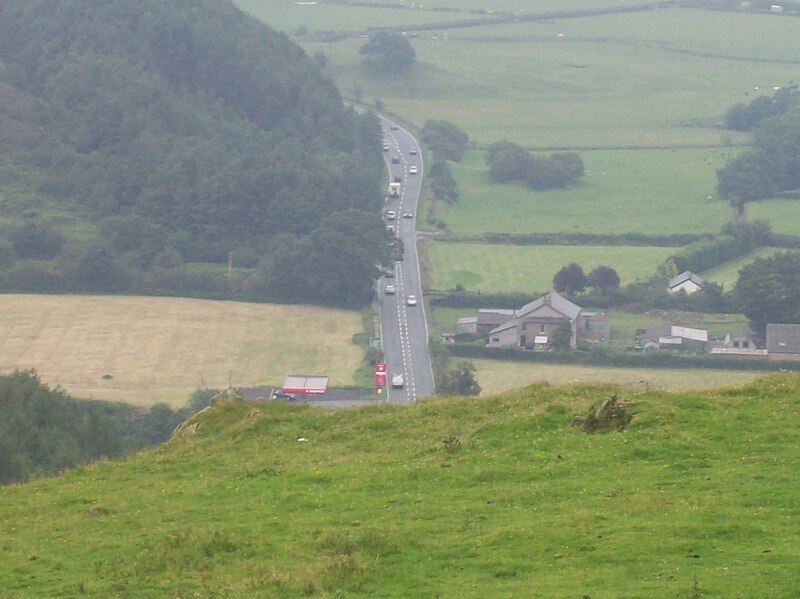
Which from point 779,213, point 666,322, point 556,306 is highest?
point 779,213

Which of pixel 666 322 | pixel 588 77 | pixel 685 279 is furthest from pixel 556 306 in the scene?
pixel 588 77

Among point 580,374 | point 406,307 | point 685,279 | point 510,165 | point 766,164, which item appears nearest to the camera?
point 580,374

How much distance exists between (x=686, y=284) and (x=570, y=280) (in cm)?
574

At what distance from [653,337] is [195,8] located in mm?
58821

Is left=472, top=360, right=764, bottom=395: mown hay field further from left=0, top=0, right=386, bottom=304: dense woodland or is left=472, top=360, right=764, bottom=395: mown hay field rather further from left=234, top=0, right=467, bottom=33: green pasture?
left=234, top=0, right=467, bottom=33: green pasture

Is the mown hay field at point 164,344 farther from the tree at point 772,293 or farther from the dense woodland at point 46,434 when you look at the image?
the tree at point 772,293

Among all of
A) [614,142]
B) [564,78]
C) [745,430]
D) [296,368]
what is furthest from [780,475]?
[564,78]

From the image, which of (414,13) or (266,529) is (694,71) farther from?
(266,529)

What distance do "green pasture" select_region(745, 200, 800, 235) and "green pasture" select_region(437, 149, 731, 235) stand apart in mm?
1715

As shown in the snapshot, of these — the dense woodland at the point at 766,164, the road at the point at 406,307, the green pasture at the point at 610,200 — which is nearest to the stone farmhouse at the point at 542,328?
the road at the point at 406,307

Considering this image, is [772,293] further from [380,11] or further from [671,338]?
[380,11]

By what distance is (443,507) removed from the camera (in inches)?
768

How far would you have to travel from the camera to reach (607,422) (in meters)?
22.7

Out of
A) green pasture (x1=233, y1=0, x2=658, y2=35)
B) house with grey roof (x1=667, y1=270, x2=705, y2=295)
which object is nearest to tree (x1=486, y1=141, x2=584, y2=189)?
house with grey roof (x1=667, y1=270, x2=705, y2=295)
